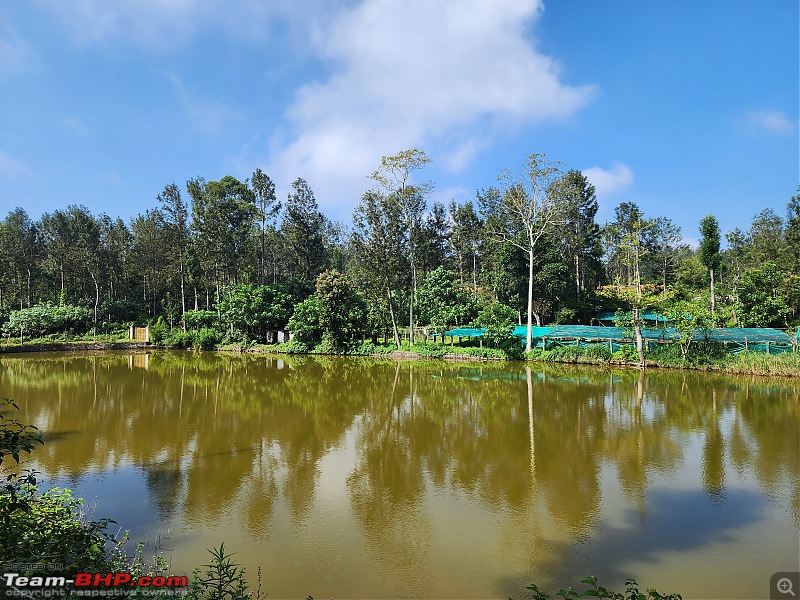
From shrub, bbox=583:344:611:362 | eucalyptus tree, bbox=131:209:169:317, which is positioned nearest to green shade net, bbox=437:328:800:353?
shrub, bbox=583:344:611:362

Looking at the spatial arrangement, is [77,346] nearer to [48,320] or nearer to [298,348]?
[48,320]

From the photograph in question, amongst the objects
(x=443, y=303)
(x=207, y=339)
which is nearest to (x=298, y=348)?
(x=207, y=339)

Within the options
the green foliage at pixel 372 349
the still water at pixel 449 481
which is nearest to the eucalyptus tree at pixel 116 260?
the green foliage at pixel 372 349

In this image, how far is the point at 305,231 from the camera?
40.0 meters

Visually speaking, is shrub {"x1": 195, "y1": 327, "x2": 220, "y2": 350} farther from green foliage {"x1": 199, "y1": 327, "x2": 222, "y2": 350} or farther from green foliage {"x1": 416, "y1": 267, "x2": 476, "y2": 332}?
green foliage {"x1": 416, "y1": 267, "x2": 476, "y2": 332}

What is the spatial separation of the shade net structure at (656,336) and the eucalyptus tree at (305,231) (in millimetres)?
16312

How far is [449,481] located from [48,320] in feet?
136

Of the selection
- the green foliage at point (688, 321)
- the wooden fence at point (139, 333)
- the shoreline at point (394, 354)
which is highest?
the green foliage at point (688, 321)

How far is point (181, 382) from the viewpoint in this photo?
20.2 meters

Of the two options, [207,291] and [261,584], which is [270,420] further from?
[207,291]

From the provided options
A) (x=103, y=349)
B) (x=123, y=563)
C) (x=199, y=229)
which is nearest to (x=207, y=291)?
(x=199, y=229)

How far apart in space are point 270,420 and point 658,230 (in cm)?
4447

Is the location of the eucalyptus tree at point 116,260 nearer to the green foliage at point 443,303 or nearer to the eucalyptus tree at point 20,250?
the eucalyptus tree at point 20,250

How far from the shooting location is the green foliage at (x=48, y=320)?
3597 centimetres
